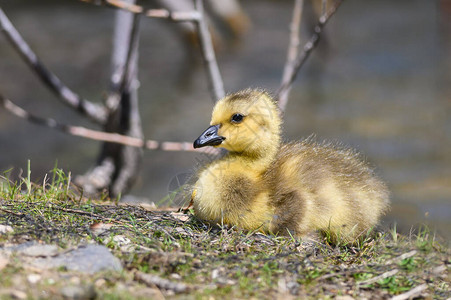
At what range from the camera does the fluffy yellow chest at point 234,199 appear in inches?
149

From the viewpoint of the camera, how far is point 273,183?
12.7 feet

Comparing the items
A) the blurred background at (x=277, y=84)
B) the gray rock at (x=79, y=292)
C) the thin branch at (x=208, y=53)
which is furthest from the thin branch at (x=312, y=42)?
the gray rock at (x=79, y=292)

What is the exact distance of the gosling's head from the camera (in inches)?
157

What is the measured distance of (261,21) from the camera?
20938 millimetres

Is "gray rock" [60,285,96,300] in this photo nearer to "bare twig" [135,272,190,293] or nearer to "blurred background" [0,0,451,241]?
"bare twig" [135,272,190,293]

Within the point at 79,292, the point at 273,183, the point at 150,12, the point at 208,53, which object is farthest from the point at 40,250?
the point at 208,53

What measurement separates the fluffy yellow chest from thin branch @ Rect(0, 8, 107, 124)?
235 centimetres

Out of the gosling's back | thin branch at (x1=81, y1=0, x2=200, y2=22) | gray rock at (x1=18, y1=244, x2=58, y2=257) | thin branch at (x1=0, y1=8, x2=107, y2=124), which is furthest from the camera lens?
thin branch at (x1=0, y1=8, x2=107, y2=124)

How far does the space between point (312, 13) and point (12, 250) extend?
11.4m

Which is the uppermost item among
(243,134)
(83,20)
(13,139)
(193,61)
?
(83,20)

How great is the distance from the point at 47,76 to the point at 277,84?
8519mm

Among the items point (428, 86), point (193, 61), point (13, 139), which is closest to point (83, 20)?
point (193, 61)

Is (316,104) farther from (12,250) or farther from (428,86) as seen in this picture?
(12,250)

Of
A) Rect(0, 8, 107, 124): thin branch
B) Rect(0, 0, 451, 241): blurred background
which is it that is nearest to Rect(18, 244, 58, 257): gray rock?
Rect(0, 8, 107, 124): thin branch
